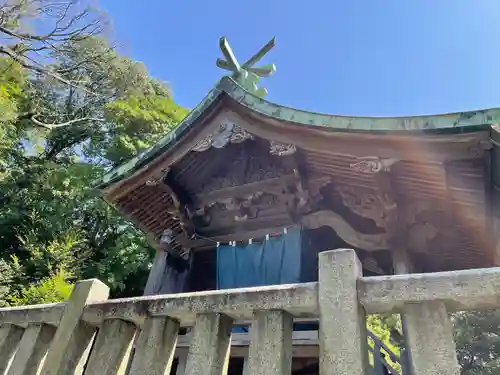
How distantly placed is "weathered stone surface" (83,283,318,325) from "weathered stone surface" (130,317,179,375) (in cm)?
6

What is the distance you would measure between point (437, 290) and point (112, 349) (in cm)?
185

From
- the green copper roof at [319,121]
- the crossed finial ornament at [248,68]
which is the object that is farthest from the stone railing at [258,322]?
the crossed finial ornament at [248,68]

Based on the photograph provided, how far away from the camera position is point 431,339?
1754 mm

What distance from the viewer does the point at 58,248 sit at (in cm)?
1512

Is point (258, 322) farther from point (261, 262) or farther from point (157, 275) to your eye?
point (157, 275)

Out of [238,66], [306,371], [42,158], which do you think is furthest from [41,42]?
[306,371]

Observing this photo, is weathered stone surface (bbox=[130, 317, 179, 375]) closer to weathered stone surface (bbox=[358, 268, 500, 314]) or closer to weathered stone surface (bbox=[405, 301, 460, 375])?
weathered stone surface (bbox=[358, 268, 500, 314])

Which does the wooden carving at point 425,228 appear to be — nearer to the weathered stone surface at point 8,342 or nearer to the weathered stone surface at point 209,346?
the weathered stone surface at point 209,346

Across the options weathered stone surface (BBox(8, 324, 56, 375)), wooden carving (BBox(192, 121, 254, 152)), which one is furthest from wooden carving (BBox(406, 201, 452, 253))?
weathered stone surface (BBox(8, 324, 56, 375))

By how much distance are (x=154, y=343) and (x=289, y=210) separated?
367 centimetres

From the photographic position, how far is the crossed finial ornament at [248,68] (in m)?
6.50

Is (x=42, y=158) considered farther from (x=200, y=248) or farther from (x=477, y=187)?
(x=477, y=187)

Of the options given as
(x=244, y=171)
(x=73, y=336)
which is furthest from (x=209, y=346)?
(x=244, y=171)

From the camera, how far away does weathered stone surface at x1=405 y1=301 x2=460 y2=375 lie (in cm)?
169
